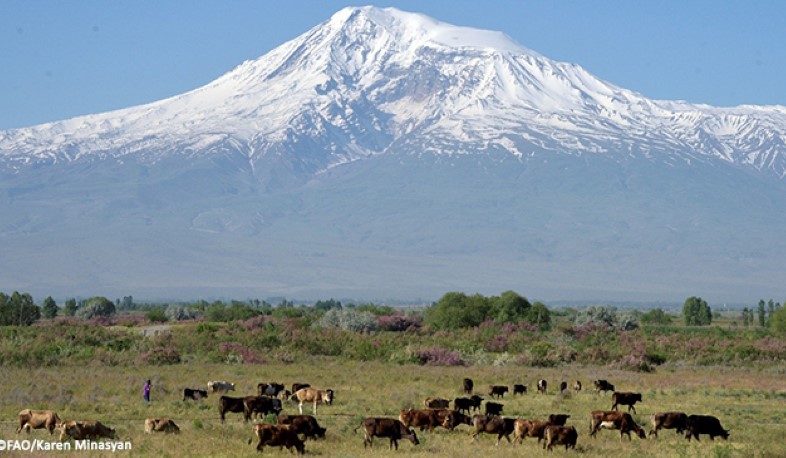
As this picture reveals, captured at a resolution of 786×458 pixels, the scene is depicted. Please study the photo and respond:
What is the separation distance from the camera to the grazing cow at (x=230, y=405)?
97.0 ft

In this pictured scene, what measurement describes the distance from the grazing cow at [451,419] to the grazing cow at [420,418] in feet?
0.48

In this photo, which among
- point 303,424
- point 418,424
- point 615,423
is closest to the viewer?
point 303,424

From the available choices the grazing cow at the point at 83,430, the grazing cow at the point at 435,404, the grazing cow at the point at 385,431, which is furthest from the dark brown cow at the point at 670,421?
the grazing cow at the point at 83,430

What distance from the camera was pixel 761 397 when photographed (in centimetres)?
3884

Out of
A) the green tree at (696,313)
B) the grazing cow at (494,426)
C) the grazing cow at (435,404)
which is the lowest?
the grazing cow at (494,426)

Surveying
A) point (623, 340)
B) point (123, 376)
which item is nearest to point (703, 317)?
point (623, 340)

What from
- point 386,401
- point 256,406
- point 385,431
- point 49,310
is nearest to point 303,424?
point 385,431

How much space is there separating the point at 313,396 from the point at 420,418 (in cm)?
566

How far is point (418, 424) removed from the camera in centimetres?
2838

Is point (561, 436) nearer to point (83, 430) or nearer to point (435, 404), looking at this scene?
point (435, 404)

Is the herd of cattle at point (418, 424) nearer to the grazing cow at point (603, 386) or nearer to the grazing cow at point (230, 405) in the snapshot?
the grazing cow at point (230, 405)

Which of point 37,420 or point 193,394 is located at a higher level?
point 193,394

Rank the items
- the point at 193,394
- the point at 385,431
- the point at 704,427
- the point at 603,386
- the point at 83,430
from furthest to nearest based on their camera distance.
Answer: the point at 603,386 → the point at 193,394 → the point at 704,427 → the point at 385,431 → the point at 83,430

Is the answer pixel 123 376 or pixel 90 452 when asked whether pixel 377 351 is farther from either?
pixel 90 452
